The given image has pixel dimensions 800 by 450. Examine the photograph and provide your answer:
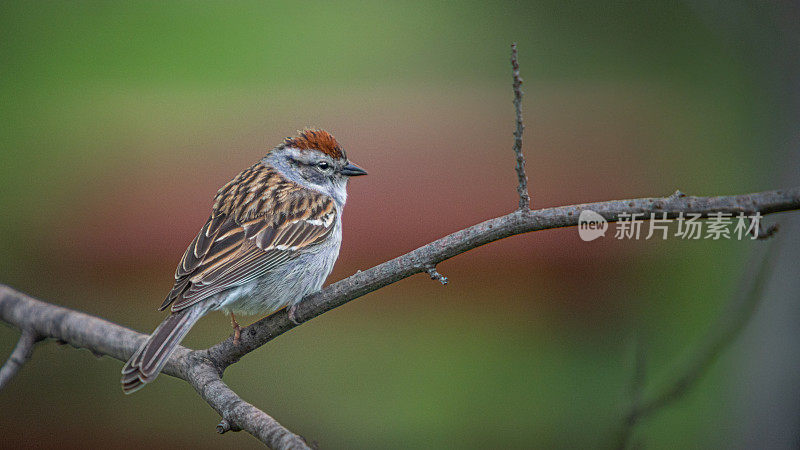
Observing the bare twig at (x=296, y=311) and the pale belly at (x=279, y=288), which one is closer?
the bare twig at (x=296, y=311)

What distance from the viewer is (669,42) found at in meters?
3.53

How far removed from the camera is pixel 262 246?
1.68 m

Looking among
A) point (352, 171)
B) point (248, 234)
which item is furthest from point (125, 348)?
point (352, 171)

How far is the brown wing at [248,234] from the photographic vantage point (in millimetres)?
1576

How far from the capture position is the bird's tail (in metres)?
1.33

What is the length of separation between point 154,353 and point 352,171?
845 mm

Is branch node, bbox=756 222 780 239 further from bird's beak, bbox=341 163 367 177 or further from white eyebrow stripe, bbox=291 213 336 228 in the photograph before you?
bird's beak, bbox=341 163 367 177

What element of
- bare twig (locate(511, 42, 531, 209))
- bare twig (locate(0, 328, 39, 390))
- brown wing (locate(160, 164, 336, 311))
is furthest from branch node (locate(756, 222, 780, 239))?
bare twig (locate(0, 328, 39, 390))

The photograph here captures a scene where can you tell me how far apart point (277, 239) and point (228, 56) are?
89.5 inches

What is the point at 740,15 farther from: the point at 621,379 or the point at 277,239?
the point at 621,379

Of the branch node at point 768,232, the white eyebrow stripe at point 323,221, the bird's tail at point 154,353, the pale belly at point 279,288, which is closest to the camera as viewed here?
the branch node at point 768,232

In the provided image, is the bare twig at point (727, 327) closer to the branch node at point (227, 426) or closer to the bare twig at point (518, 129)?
the bare twig at point (518, 129)

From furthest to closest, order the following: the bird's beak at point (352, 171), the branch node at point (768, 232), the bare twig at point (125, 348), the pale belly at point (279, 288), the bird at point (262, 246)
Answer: the bird's beak at point (352, 171) < the pale belly at point (279, 288) < the bird at point (262, 246) < the bare twig at point (125, 348) < the branch node at point (768, 232)

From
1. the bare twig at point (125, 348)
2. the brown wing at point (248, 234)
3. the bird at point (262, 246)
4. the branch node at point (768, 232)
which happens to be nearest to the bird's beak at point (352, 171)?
the bird at point (262, 246)
